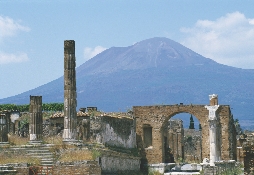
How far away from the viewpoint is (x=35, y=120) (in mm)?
36031

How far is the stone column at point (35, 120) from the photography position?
35578mm

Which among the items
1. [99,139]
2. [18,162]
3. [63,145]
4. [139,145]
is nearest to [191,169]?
[139,145]

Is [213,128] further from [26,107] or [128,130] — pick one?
[26,107]

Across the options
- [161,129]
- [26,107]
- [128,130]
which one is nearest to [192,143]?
[26,107]

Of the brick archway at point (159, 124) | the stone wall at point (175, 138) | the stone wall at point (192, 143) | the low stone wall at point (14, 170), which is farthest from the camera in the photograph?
the stone wall at point (192, 143)

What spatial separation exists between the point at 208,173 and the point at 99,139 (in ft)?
25.6

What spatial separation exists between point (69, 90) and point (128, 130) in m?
9.91

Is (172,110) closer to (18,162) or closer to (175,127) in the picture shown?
(175,127)

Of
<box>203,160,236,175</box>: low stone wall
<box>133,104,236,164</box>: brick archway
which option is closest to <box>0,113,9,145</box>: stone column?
<box>203,160,236,175</box>: low stone wall

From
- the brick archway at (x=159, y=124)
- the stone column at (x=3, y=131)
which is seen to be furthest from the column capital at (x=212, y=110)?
the stone column at (x=3, y=131)

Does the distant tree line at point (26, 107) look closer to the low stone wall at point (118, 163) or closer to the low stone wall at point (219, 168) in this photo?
the low stone wall at point (118, 163)

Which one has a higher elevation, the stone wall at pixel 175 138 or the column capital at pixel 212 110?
the column capital at pixel 212 110

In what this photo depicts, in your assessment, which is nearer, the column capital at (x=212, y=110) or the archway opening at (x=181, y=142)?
the column capital at (x=212, y=110)

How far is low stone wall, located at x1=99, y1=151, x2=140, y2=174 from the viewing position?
36469 mm
